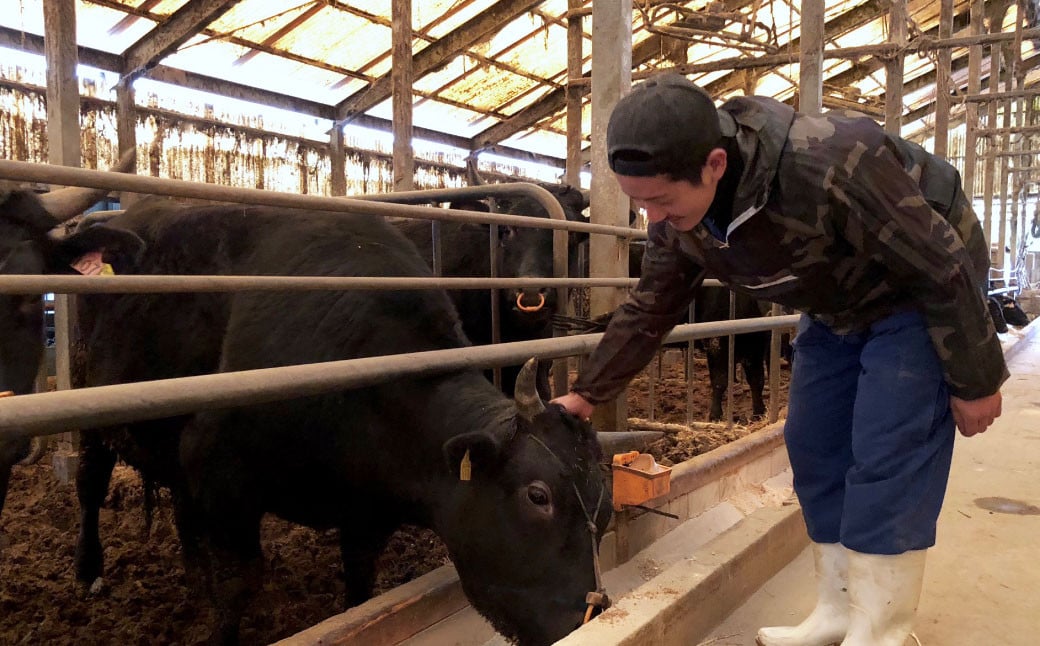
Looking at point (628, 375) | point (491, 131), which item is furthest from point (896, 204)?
point (491, 131)

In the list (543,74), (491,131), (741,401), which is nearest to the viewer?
(741,401)

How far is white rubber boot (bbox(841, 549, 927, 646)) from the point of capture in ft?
5.71

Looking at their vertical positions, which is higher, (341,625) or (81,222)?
(81,222)

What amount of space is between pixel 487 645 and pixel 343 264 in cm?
155

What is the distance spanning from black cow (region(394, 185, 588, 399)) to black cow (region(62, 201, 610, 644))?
6.06 feet

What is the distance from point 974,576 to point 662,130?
221 centimetres

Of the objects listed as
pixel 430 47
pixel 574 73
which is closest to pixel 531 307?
pixel 574 73

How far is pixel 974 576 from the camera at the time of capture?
2.66m

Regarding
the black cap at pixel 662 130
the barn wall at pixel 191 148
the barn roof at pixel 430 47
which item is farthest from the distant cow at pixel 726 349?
the barn wall at pixel 191 148

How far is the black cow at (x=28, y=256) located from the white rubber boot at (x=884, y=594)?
2.85 meters

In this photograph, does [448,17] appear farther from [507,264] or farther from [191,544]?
[191,544]

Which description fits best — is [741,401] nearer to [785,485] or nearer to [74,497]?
[785,485]

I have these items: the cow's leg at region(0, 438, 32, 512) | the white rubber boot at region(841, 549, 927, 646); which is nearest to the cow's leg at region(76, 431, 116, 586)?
the cow's leg at region(0, 438, 32, 512)

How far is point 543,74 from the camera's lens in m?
16.8
